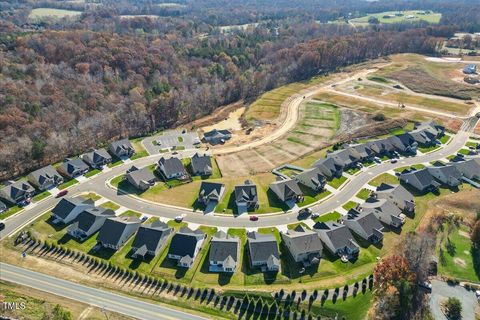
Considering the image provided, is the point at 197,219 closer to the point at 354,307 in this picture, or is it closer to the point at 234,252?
the point at 234,252

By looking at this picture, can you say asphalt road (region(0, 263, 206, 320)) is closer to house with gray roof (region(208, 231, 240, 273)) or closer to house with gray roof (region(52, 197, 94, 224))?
house with gray roof (region(208, 231, 240, 273))

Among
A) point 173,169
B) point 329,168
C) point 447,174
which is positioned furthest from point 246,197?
point 447,174

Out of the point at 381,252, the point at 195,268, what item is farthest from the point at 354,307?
the point at 195,268

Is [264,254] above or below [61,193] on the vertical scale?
above

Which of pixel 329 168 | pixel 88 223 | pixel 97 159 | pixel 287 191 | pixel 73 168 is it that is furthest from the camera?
pixel 97 159

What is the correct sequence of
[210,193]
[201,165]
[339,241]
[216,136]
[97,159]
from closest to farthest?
[339,241] → [210,193] → [201,165] → [97,159] → [216,136]

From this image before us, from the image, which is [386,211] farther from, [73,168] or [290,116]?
[73,168]

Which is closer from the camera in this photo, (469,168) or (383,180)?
(383,180)
